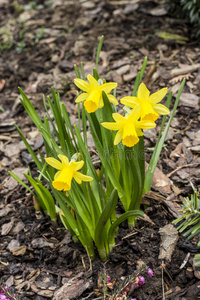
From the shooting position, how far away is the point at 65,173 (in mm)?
1634

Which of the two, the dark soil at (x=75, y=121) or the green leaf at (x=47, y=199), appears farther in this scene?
the green leaf at (x=47, y=199)

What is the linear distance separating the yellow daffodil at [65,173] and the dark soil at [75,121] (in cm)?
64

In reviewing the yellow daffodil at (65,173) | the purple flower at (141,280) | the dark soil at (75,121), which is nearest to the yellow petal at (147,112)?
the yellow daffodil at (65,173)

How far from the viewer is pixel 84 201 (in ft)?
6.26

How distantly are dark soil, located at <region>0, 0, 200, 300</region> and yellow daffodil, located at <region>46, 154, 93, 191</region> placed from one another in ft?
2.12

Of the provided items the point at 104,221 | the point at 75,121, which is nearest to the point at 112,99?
the point at 104,221

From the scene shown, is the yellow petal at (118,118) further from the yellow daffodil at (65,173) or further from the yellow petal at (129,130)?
the yellow daffodil at (65,173)

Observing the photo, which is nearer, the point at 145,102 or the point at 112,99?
the point at 145,102

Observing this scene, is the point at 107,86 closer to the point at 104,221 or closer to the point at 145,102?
the point at 145,102

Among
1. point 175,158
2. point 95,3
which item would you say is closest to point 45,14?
point 95,3

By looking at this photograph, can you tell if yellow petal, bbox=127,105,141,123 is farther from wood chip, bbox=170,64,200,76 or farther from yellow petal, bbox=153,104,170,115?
wood chip, bbox=170,64,200,76

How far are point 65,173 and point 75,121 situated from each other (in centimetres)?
150

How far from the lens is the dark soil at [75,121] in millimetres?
1966

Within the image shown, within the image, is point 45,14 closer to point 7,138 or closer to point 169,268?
point 7,138
